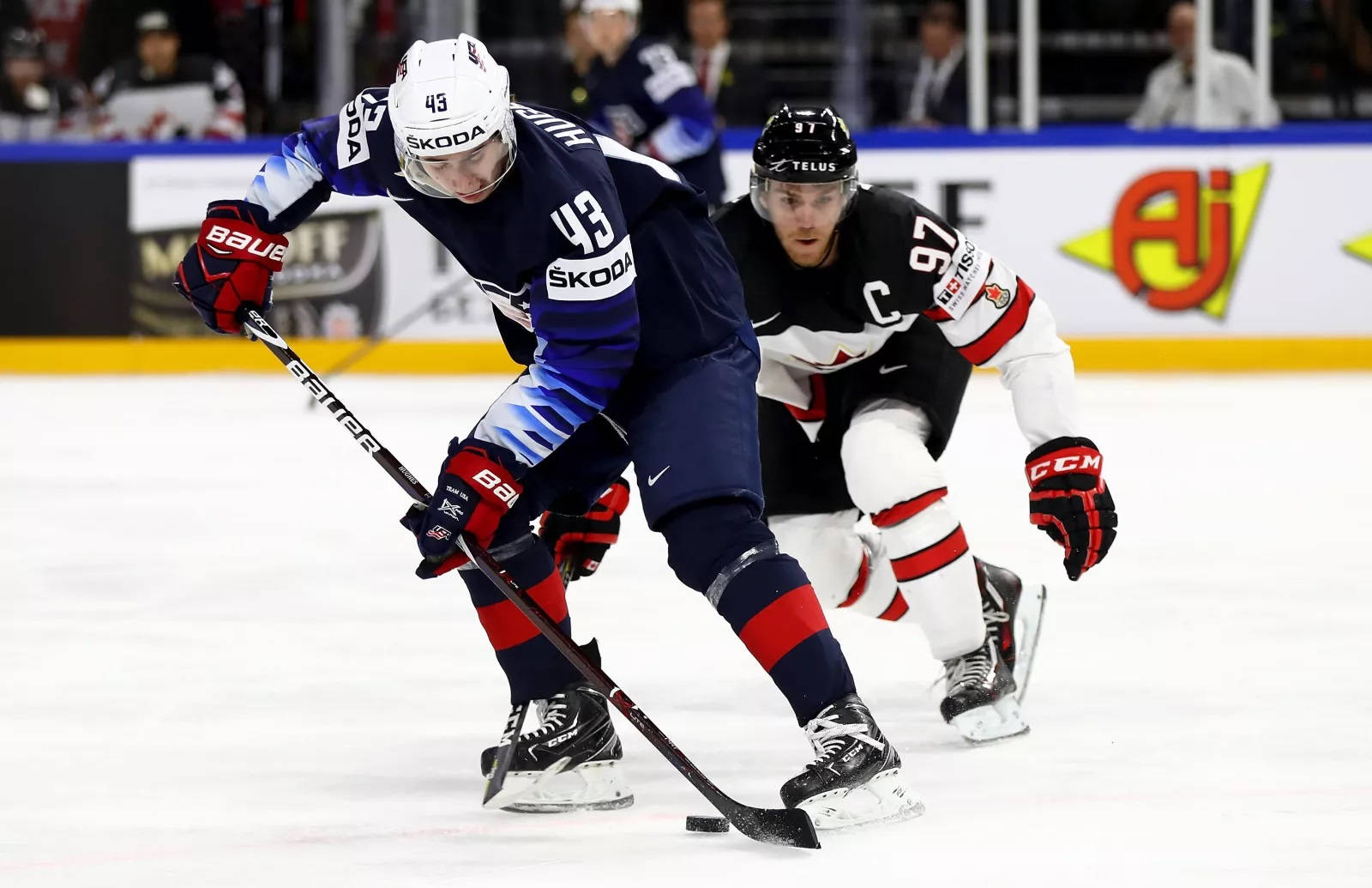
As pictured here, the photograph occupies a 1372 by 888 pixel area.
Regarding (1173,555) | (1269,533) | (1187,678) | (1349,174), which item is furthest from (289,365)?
(1349,174)

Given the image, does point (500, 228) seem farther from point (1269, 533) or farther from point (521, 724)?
point (1269, 533)

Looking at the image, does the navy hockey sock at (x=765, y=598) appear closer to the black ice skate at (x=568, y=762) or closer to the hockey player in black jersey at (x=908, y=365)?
the black ice skate at (x=568, y=762)

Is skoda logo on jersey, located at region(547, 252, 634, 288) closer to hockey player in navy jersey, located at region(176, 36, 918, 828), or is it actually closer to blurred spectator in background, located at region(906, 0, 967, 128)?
hockey player in navy jersey, located at region(176, 36, 918, 828)

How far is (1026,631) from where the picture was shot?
329 cm

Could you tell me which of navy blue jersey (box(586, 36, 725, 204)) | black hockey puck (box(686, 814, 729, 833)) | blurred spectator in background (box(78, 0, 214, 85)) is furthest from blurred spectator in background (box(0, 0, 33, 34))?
black hockey puck (box(686, 814, 729, 833))

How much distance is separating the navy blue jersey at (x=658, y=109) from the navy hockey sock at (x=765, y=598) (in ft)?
13.9

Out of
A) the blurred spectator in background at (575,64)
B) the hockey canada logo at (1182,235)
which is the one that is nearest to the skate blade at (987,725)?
the blurred spectator in background at (575,64)

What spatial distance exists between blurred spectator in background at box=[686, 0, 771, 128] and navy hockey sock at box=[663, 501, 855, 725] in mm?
5946

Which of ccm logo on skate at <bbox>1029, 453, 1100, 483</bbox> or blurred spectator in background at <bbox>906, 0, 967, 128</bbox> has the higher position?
blurred spectator in background at <bbox>906, 0, 967, 128</bbox>

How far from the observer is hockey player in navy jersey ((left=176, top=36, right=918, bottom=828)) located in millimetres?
2471

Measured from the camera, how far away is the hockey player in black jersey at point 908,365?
2.96 m

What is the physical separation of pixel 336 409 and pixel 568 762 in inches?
23.0

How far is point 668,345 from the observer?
2.63 meters

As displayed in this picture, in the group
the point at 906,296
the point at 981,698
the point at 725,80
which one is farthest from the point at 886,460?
the point at 725,80
